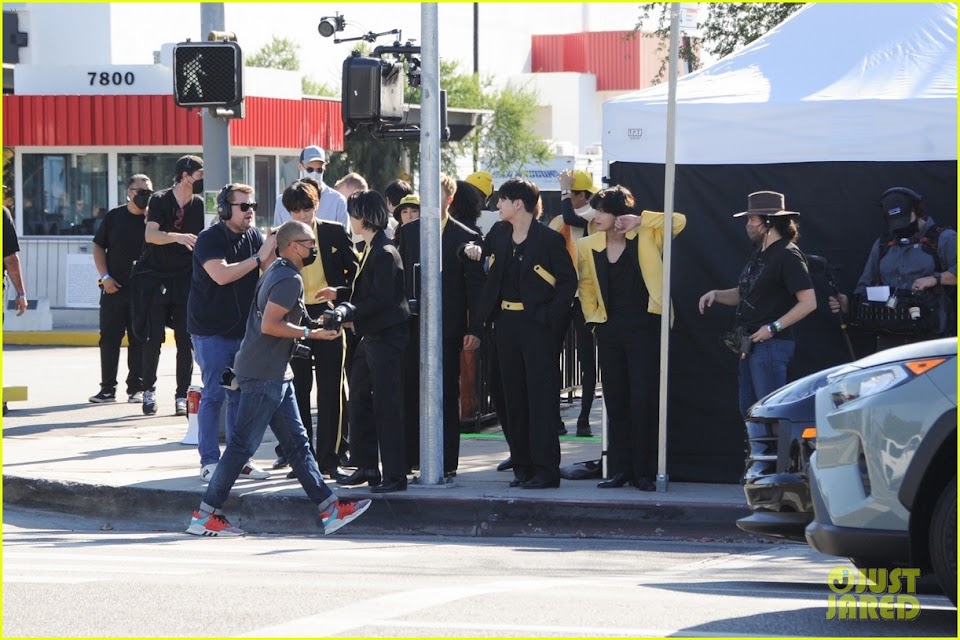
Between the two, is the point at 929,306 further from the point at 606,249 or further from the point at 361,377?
the point at 361,377

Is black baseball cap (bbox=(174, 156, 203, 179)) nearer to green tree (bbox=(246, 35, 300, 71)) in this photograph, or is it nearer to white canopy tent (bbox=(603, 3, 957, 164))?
white canopy tent (bbox=(603, 3, 957, 164))

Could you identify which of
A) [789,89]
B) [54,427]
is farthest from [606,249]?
[54,427]

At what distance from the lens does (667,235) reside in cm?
997

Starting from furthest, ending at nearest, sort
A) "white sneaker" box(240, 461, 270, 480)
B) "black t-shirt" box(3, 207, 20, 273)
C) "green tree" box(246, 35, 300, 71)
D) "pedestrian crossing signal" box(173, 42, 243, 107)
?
"green tree" box(246, 35, 300, 71) → "black t-shirt" box(3, 207, 20, 273) → "pedestrian crossing signal" box(173, 42, 243, 107) → "white sneaker" box(240, 461, 270, 480)

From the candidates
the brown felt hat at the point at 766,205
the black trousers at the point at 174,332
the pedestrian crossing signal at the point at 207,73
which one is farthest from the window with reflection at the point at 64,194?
the brown felt hat at the point at 766,205

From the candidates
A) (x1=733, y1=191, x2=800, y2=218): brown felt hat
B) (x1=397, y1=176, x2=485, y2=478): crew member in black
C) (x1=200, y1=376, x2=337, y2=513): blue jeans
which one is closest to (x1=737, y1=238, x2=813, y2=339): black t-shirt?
(x1=733, y1=191, x2=800, y2=218): brown felt hat

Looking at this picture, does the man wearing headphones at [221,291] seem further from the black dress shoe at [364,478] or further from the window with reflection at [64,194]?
the window with reflection at [64,194]

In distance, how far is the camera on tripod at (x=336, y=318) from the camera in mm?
9344

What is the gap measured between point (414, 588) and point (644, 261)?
365 centimetres

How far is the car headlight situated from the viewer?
234 inches

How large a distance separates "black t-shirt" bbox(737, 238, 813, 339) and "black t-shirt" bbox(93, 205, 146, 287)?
643 cm

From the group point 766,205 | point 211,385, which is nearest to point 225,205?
point 211,385

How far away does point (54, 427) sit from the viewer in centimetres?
1344

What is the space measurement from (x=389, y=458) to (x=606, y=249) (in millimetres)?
1965
